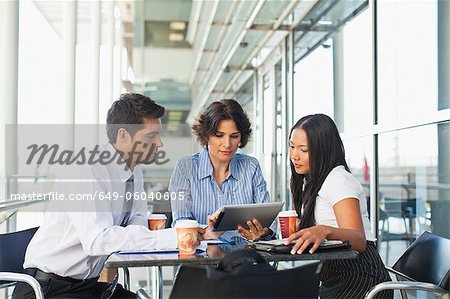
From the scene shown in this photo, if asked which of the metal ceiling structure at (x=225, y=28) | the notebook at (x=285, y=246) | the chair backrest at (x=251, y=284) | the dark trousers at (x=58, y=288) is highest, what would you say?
the metal ceiling structure at (x=225, y=28)

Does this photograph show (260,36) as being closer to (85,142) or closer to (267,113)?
(267,113)

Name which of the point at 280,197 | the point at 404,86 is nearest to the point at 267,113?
the point at 280,197

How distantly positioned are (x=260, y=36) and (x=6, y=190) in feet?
11.2

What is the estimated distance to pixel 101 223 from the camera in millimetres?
1941

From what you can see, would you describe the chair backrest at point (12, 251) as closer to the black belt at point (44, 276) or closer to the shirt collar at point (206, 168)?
the black belt at point (44, 276)

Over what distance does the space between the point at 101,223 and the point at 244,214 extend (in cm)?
52

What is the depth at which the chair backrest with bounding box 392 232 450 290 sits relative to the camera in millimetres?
2055

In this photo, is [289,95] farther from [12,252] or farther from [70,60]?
[12,252]

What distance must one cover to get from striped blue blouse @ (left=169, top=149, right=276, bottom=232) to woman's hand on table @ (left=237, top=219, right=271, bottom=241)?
1.64 ft

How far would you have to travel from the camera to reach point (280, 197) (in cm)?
644

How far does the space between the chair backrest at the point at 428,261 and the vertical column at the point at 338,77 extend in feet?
7.32

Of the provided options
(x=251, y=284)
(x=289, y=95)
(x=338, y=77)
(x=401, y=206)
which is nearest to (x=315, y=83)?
(x=338, y=77)

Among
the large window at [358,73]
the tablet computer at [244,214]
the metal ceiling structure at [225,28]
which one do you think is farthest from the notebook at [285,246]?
the metal ceiling structure at [225,28]

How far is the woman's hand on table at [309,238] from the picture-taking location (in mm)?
1828
